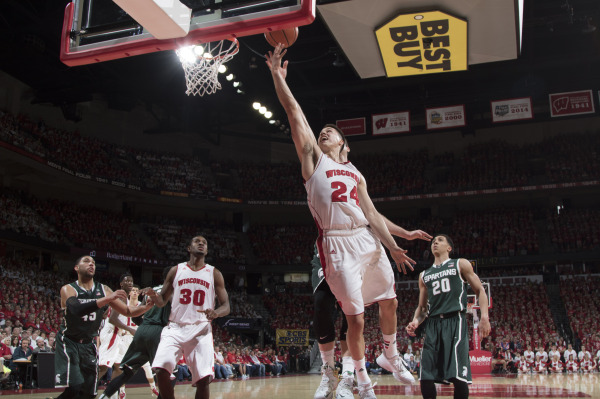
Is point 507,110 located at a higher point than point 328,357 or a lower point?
higher

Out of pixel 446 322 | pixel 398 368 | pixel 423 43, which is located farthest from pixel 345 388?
pixel 423 43

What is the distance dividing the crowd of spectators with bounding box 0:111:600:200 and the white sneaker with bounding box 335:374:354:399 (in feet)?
77.0

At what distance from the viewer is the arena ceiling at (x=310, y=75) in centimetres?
1962

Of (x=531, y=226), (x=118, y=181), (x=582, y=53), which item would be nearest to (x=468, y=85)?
(x=582, y=53)

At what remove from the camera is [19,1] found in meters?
19.0

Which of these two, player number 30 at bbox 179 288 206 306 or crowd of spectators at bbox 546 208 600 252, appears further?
crowd of spectators at bbox 546 208 600 252

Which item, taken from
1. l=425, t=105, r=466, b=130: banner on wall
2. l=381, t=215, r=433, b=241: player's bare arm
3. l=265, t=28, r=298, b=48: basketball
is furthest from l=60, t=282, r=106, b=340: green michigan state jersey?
l=425, t=105, r=466, b=130: banner on wall

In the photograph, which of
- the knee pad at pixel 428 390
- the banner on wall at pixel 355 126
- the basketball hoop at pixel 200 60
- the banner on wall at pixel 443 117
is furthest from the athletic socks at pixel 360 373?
the banner on wall at pixel 355 126

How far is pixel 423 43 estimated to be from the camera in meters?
14.6

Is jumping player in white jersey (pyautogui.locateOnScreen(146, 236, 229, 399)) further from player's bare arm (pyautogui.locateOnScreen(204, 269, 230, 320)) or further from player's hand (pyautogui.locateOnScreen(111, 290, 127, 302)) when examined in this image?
player's hand (pyautogui.locateOnScreen(111, 290, 127, 302))

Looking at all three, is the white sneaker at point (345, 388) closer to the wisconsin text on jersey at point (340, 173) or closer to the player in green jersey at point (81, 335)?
the wisconsin text on jersey at point (340, 173)

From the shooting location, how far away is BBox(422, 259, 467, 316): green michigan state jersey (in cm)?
592

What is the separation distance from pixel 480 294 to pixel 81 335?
4526mm

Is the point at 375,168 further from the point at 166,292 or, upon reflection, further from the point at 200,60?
the point at 166,292
